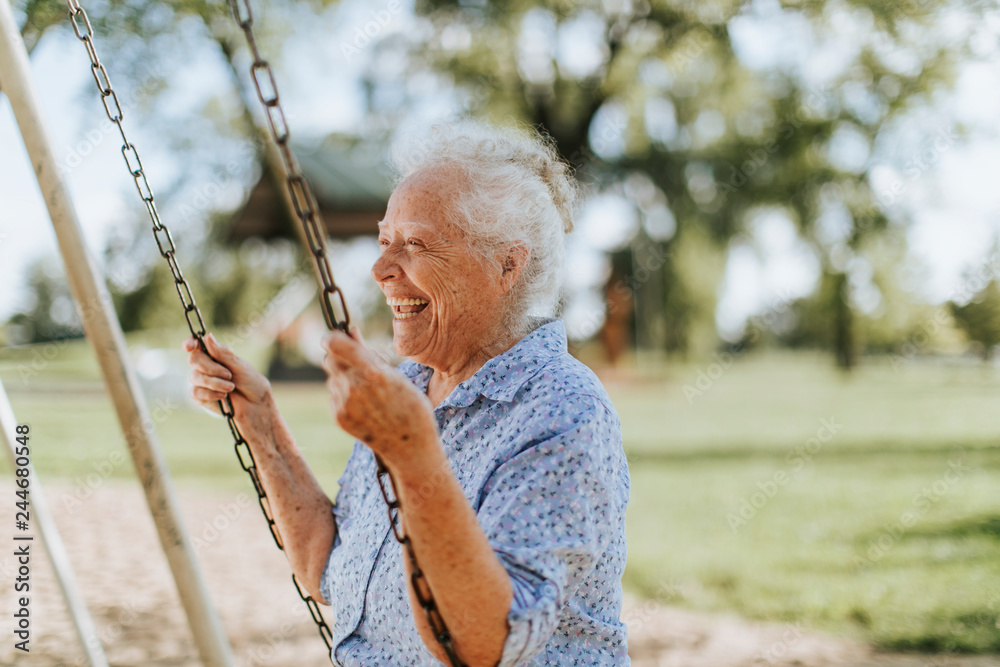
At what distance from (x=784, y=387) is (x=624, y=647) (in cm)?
2271

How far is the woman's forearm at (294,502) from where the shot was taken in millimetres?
2145

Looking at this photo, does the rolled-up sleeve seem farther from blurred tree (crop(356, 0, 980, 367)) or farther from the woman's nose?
blurred tree (crop(356, 0, 980, 367))

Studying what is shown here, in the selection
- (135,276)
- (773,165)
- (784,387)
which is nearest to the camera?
(773,165)

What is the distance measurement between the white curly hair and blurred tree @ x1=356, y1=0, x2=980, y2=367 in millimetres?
9881

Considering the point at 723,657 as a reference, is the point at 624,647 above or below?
below

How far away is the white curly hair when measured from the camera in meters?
1.89

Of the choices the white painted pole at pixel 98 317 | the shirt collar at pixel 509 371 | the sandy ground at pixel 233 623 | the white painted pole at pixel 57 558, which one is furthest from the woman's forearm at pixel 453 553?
the sandy ground at pixel 233 623

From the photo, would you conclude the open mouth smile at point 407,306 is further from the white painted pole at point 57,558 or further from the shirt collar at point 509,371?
the white painted pole at point 57,558

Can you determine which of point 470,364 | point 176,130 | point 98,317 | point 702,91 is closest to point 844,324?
point 702,91

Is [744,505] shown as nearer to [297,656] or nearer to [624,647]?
[297,656]

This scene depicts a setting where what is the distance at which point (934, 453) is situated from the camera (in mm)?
10742

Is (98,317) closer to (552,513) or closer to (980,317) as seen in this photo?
(552,513)

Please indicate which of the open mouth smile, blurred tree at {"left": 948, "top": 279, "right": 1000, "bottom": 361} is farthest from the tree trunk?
the open mouth smile

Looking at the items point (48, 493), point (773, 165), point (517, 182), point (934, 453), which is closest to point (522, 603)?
point (517, 182)
